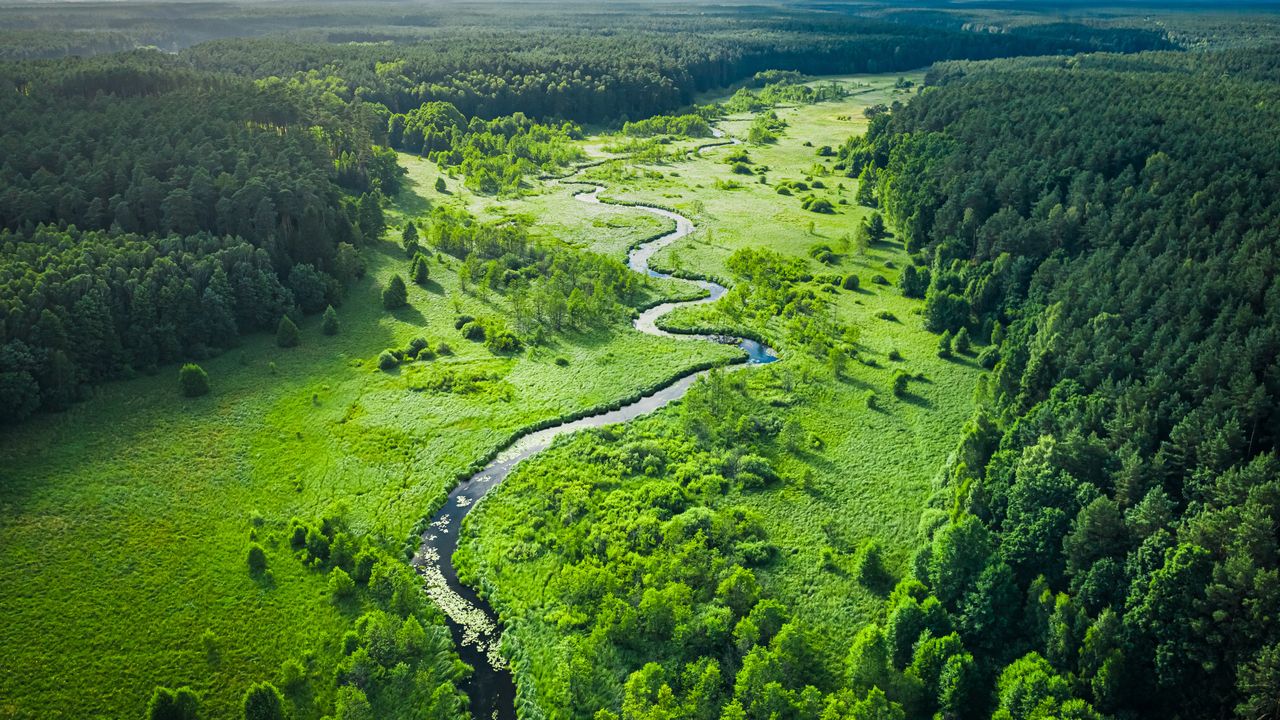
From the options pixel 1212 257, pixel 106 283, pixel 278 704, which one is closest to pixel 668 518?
pixel 278 704

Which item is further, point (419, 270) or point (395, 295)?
point (419, 270)

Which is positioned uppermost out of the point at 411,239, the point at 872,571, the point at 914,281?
the point at 411,239

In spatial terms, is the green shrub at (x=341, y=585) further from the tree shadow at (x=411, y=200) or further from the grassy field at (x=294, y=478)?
the tree shadow at (x=411, y=200)

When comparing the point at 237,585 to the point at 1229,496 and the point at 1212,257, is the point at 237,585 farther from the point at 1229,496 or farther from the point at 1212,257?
the point at 1212,257

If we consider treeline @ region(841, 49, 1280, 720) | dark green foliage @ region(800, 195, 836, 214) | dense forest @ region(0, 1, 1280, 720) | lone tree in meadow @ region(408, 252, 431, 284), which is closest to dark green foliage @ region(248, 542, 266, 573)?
dense forest @ region(0, 1, 1280, 720)

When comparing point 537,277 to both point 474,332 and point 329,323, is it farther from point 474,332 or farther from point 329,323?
point 329,323

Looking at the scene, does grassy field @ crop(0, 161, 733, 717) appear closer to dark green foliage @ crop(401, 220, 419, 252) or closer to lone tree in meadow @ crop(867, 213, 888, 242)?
dark green foliage @ crop(401, 220, 419, 252)

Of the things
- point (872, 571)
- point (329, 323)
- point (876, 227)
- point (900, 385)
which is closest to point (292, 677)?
point (872, 571)

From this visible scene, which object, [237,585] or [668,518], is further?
[668,518]
